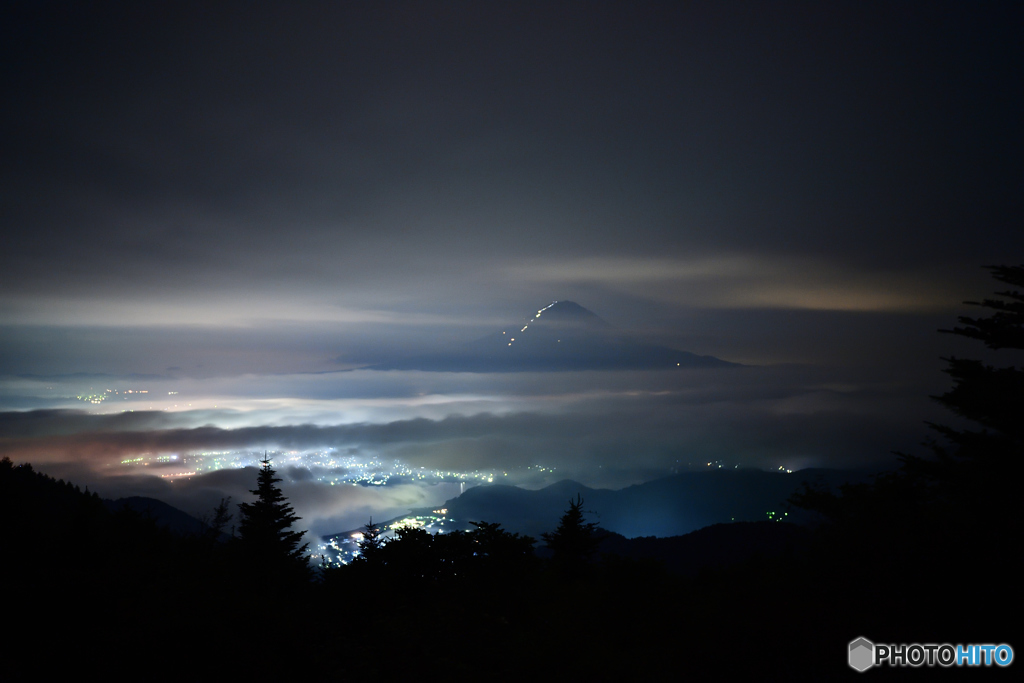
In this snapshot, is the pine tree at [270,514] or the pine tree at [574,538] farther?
the pine tree at [270,514]

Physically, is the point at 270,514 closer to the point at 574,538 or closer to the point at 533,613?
the point at 574,538

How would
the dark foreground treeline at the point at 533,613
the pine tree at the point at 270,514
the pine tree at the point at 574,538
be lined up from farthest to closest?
the pine tree at the point at 270,514 < the pine tree at the point at 574,538 < the dark foreground treeline at the point at 533,613

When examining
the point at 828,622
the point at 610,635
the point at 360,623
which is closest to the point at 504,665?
the point at 610,635

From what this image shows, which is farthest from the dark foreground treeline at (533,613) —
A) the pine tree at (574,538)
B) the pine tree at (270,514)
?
the pine tree at (270,514)

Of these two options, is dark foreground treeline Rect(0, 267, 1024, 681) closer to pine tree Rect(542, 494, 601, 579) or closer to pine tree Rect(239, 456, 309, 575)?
pine tree Rect(542, 494, 601, 579)

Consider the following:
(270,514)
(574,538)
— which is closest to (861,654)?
(574,538)

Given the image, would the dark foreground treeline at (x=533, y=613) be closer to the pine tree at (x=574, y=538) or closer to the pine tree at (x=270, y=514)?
the pine tree at (x=574, y=538)

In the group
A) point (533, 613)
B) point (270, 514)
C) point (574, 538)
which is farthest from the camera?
point (270, 514)

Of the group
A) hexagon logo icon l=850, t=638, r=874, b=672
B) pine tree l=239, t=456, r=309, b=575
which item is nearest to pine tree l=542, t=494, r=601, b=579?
pine tree l=239, t=456, r=309, b=575
